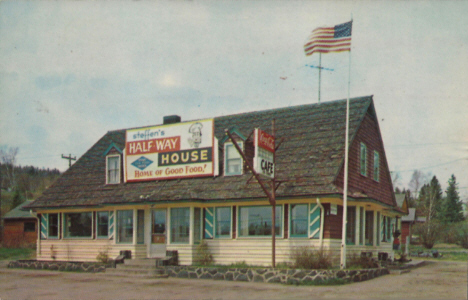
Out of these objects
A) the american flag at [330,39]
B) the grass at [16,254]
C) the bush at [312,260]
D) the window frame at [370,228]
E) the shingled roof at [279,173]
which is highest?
the american flag at [330,39]

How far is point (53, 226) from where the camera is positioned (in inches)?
1045

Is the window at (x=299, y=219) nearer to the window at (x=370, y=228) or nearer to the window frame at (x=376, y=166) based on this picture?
the window at (x=370, y=228)

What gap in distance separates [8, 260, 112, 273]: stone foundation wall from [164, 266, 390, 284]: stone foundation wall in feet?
13.3

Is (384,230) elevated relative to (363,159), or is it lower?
lower

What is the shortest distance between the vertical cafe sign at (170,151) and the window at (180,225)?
6.29 ft

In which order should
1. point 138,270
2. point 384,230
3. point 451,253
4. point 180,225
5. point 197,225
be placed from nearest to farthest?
1. point 138,270
2. point 197,225
3. point 180,225
4. point 384,230
5. point 451,253

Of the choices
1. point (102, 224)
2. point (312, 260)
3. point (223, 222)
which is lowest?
point (312, 260)

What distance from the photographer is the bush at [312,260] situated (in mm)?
17031

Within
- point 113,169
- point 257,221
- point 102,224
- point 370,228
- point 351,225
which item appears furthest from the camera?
point 113,169

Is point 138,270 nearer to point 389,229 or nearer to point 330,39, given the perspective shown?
point 330,39

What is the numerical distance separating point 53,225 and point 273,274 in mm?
14418

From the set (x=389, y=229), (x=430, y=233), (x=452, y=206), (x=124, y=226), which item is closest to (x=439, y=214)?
(x=452, y=206)

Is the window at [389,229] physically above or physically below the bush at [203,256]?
above

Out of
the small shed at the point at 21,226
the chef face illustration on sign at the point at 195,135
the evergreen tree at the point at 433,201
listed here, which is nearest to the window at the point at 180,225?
the chef face illustration on sign at the point at 195,135
